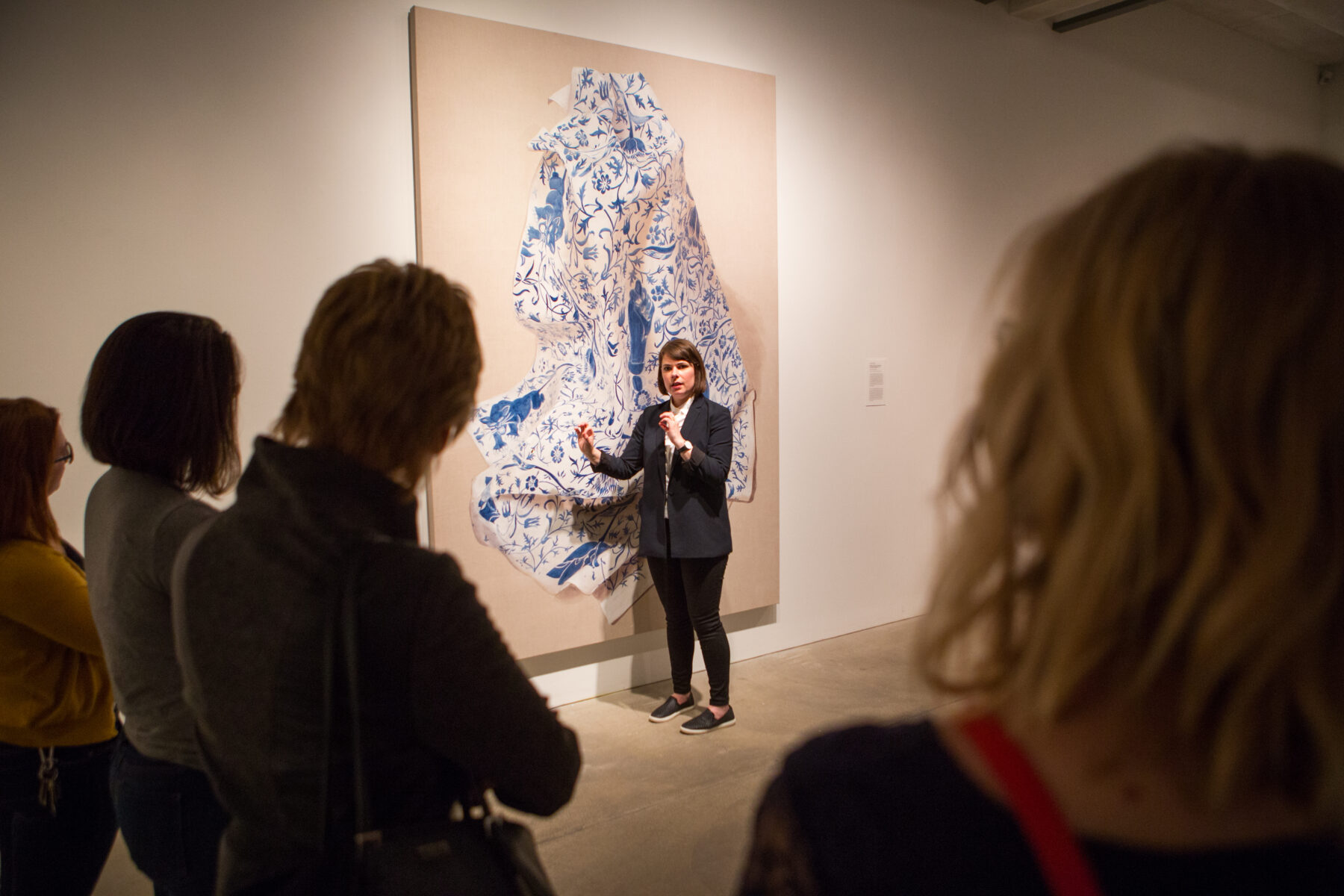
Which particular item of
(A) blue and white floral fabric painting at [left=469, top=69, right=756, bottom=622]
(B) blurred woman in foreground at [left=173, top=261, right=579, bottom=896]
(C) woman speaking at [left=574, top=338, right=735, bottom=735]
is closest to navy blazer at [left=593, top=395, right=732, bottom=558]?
(C) woman speaking at [left=574, top=338, right=735, bottom=735]

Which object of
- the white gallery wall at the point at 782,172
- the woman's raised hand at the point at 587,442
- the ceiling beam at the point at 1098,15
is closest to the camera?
the white gallery wall at the point at 782,172

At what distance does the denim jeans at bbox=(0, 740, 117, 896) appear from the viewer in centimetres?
160

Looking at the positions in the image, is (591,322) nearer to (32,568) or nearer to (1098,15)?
(32,568)

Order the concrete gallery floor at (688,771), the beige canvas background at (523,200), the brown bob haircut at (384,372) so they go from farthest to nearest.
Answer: the beige canvas background at (523,200) → the concrete gallery floor at (688,771) → the brown bob haircut at (384,372)

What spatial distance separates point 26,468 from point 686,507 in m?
2.33

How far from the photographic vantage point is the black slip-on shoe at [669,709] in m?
3.72

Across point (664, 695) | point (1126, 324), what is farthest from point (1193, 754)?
point (664, 695)

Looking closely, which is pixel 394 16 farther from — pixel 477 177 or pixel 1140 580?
pixel 1140 580

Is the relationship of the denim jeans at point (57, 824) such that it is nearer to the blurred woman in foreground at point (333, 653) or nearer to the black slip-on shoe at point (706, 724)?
the blurred woman in foreground at point (333, 653)

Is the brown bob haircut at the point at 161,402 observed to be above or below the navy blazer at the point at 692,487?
above

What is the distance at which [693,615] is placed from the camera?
3648mm

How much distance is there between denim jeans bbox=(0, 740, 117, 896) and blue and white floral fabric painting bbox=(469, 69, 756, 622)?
190 cm

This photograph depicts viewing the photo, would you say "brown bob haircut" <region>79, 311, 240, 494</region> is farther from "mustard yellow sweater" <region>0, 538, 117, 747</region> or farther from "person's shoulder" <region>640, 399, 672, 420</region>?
"person's shoulder" <region>640, 399, 672, 420</region>

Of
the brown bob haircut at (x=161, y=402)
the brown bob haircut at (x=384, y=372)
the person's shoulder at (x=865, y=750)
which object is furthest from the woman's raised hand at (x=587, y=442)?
the person's shoulder at (x=865, y=750)
